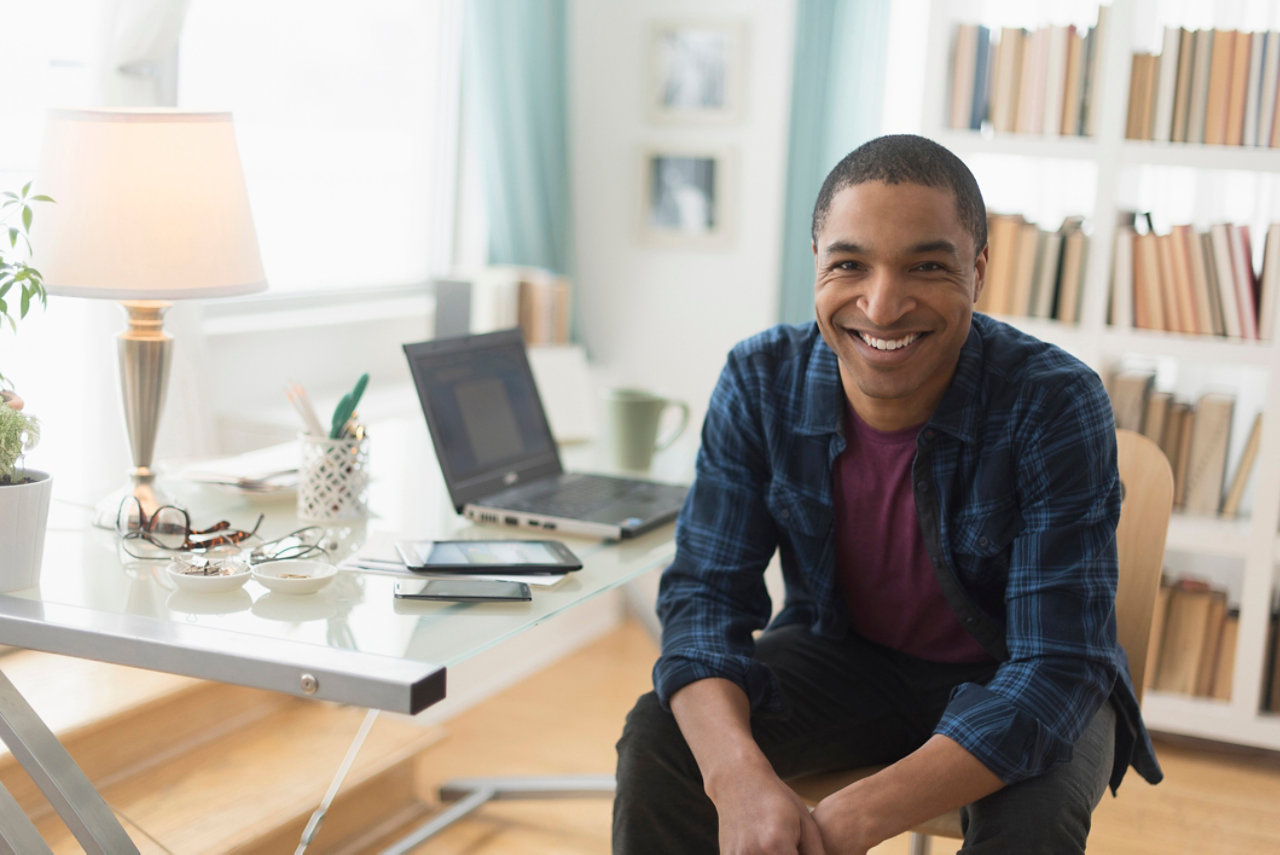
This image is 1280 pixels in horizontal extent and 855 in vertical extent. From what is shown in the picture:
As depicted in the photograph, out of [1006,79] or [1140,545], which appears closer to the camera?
[1140,545]

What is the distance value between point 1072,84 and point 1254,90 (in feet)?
1.18

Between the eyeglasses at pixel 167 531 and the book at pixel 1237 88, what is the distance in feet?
7.00

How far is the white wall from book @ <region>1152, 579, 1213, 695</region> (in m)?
1.34

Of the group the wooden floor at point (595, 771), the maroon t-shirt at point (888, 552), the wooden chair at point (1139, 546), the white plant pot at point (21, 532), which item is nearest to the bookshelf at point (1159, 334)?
the wooden floor at point (595, 771)

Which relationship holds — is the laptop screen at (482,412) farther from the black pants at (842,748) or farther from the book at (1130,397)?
the book at (1130,397)

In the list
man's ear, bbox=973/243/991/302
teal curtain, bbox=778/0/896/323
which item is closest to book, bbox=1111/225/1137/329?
teal curtain, bbox=778/0/896/323

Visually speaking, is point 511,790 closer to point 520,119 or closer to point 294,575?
point 294,575

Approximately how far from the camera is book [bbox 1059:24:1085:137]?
2795 mm

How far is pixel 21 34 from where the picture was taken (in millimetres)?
2334

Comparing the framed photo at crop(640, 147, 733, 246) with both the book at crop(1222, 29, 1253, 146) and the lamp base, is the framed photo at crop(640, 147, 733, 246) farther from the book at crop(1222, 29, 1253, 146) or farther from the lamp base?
the lamp base

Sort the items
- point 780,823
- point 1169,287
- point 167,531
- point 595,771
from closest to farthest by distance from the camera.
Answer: point 780,823, point 167,531, point 595,771, point 1169,287

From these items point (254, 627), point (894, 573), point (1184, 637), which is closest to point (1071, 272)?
point (1184, 637)

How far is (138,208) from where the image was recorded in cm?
164

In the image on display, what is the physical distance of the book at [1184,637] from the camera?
282 centimetres
